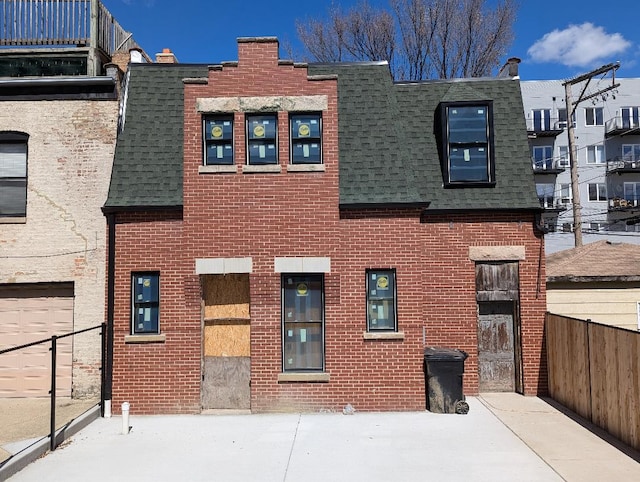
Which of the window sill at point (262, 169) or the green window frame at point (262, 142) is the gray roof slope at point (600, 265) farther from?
the green window frame at point (262, 142)

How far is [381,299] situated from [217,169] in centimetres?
430

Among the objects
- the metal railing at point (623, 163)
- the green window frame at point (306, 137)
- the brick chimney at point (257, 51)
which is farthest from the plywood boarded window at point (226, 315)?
the metal railing at point (623, 163)

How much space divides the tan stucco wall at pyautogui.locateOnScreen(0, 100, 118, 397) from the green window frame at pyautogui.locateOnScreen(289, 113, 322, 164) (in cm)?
411

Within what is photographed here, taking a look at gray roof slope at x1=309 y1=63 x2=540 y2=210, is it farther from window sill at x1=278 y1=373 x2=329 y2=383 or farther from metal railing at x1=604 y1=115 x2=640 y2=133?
metal railing at x1=604 y1=115 x2=640 y2=133

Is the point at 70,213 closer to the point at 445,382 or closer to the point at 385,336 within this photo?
the point at 385,336

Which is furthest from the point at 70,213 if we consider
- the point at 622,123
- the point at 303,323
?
the point at 622,123

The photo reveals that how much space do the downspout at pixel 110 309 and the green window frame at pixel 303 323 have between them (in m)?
3.51

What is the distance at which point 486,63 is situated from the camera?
82.1 ft

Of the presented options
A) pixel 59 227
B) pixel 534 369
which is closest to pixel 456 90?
pixel 534 369

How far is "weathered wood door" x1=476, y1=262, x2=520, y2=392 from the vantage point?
38.7 ft

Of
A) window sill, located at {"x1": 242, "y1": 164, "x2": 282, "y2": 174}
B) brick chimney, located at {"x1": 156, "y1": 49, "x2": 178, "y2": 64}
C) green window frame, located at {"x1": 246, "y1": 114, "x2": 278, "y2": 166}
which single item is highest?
brick chimney, located at {"x1": 156, "y1": 49, "x2": 178, "y2": 64}

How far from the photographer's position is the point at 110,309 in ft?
35.2

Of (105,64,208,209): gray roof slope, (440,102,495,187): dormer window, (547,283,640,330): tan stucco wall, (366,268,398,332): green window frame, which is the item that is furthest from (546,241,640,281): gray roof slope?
(105,64,208,209): gray roof slope

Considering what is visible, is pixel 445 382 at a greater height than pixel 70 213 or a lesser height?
lesser
